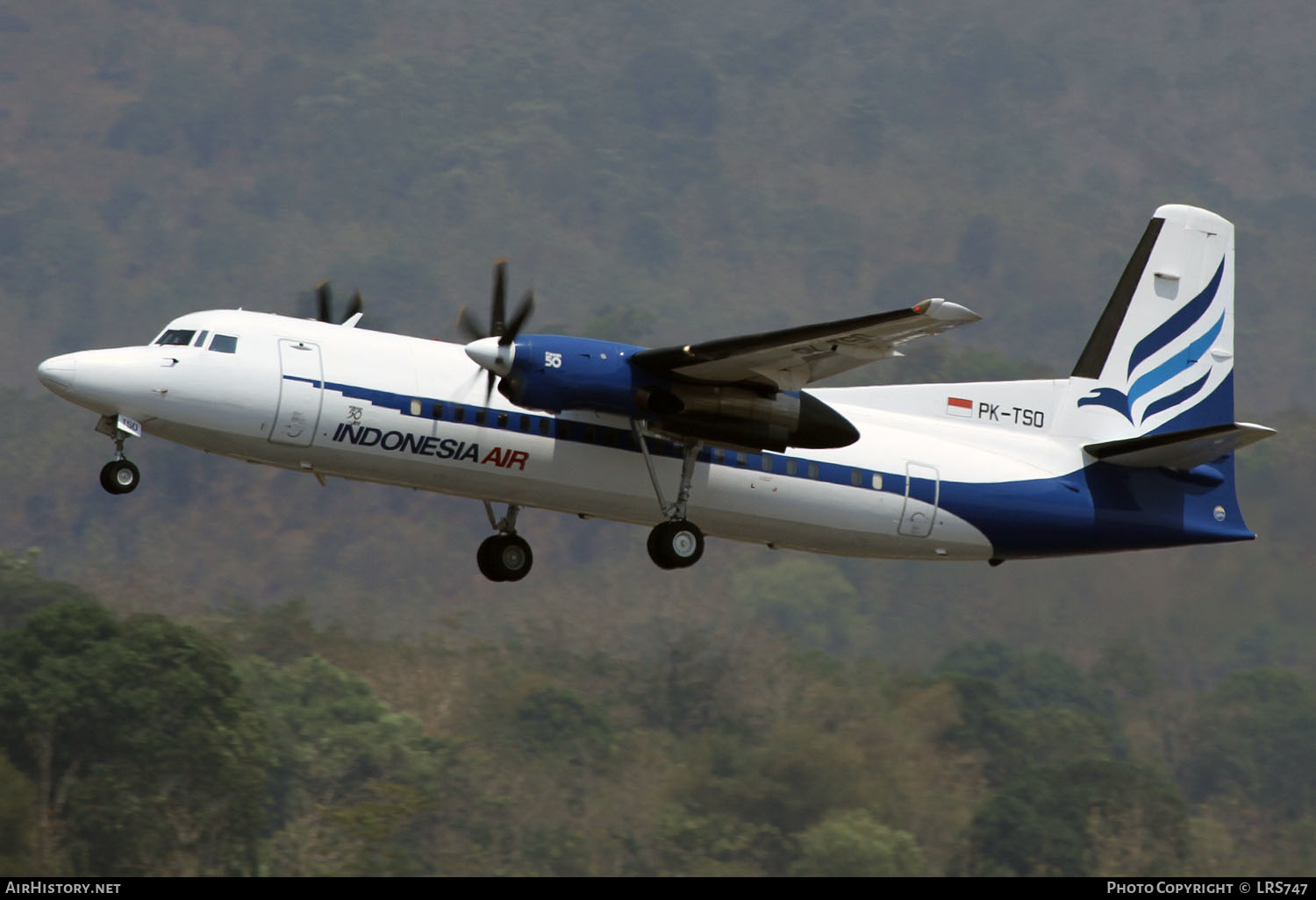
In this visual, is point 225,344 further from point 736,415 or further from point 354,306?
point 736,415

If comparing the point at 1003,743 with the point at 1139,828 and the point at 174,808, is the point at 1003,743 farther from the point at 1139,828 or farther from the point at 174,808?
the point at 174,808

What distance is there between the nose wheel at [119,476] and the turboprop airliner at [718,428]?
0.03m

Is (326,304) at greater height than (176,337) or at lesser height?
greater

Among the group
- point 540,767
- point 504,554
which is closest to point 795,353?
point 504,554

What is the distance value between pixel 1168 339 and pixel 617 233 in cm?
13521

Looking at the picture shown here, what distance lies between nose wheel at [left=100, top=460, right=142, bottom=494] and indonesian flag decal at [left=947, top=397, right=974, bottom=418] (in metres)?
11.2

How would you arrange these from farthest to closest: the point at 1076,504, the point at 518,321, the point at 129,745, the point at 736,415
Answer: the point at 129,745 → the point at 1076,504 → the point at 736,415 → the point at 518,321

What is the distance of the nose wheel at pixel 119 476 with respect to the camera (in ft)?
64.7

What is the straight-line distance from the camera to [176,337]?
2034 centimetres

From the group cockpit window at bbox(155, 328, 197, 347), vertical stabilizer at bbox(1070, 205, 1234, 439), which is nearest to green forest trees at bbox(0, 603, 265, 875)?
cockpit window at bbox(155, 328, 197, 347)

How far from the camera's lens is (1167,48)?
19875cm

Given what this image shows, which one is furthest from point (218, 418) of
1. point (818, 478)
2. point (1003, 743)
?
point (1003, 743)

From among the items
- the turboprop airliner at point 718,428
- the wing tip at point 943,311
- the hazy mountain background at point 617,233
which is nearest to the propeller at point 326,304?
the turboprop airliner at point 718,428

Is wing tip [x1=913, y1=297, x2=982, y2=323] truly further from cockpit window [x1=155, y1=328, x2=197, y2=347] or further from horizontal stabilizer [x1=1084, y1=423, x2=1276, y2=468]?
cockpit window [x1=155, y1=328, x2=197, y2=347]
